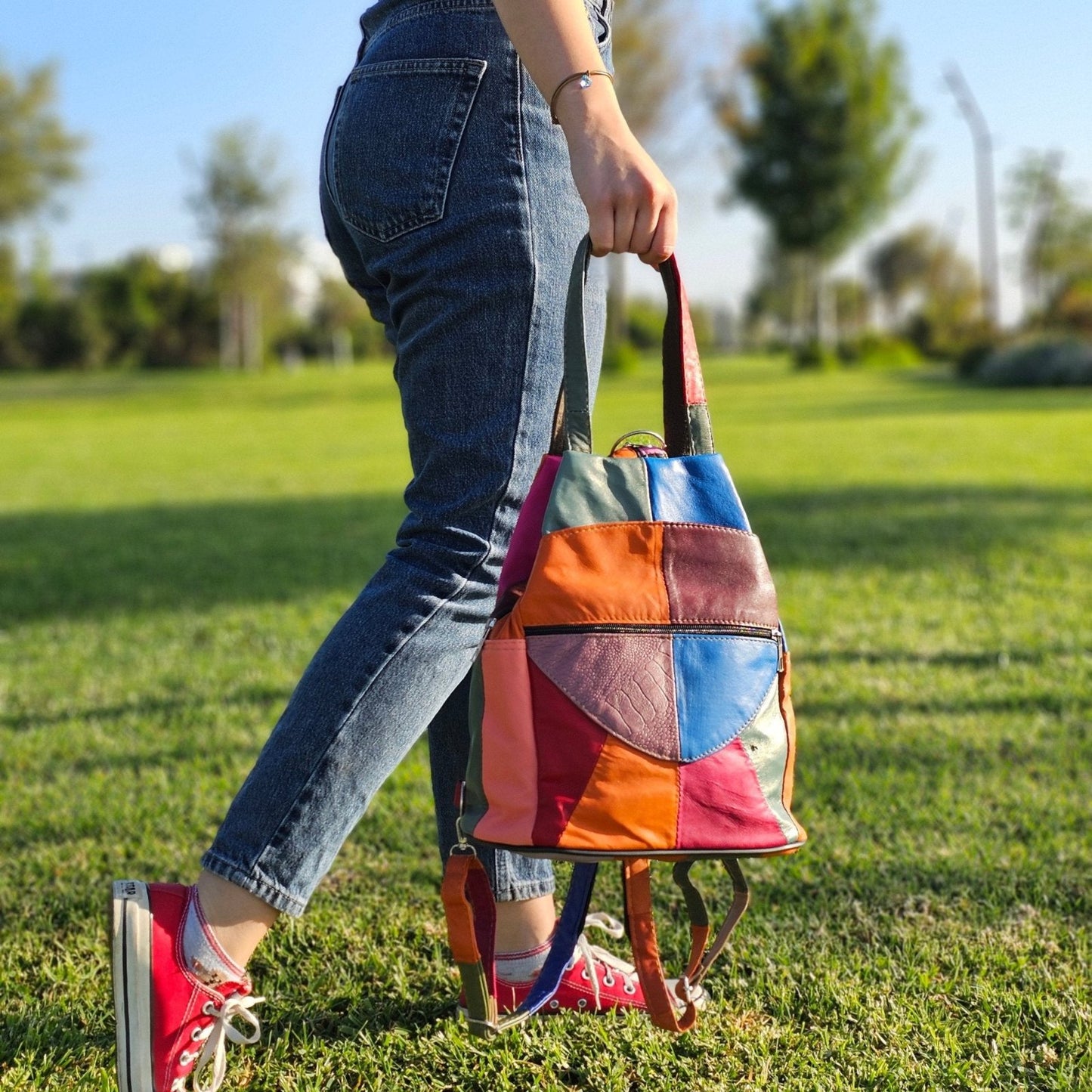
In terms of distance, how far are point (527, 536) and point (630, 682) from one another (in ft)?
0.65

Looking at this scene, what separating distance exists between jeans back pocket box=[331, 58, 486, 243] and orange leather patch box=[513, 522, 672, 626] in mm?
422

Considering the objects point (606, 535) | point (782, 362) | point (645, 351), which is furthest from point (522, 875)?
point (645, 351)

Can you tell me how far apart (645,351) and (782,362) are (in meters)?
17.3

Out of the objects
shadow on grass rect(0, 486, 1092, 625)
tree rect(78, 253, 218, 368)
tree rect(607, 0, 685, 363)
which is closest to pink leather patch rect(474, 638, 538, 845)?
shadow on grass rect(0, 486, 1092, 625)

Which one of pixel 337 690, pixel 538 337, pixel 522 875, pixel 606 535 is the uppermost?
pixel 538 337

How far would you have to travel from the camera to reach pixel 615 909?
6.13 feet

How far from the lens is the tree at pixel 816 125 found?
35.1 m

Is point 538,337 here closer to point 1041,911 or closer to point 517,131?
point 517,131

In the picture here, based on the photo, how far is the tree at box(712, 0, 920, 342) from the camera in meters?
35.1

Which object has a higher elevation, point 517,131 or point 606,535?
point 517,131

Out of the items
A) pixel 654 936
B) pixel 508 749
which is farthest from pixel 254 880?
pixel 654 936

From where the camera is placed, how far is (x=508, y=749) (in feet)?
3.89

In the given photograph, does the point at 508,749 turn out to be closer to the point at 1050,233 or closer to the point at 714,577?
the point at 714,577

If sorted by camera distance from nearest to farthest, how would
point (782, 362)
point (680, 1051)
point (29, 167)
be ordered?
1. point (680, 1051)
2. point (29, 167)
3. point (782, 362)
